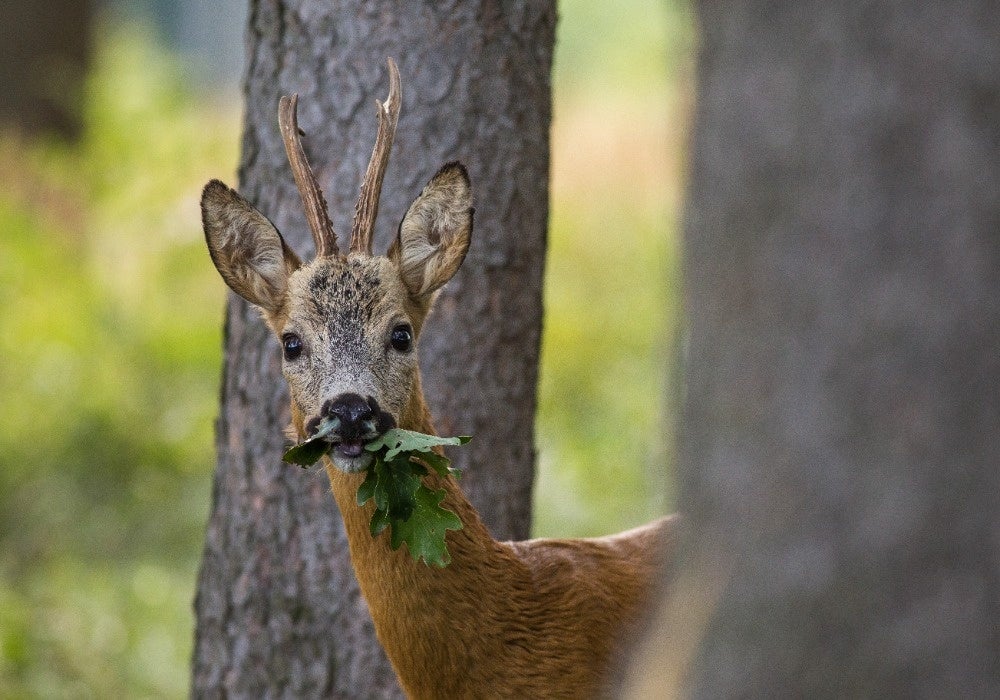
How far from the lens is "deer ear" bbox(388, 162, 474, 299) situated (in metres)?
3.79

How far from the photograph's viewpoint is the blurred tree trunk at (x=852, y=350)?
6.08ft

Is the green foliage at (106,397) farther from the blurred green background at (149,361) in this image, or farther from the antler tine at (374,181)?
the antler tine at (374,181)

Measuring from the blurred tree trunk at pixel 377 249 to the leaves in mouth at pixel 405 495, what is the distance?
1146 millimetres

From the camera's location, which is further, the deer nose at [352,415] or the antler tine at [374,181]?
the antler tine at [374,181]

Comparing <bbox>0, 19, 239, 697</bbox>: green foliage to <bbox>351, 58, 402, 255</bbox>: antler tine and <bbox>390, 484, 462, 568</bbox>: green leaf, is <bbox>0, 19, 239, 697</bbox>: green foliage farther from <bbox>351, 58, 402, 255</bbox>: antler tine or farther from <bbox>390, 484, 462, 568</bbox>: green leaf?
<bbox>390, 484, 462, 568</bbox>: green leaf

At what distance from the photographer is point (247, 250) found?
3959mm

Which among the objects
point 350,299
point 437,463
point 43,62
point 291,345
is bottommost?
point 437,463

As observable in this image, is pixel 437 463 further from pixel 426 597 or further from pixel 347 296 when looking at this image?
pixel 347 296

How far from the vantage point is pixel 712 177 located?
2078mm

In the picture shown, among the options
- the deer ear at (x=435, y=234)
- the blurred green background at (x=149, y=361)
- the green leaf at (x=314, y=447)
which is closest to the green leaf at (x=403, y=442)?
the green leaf at (x=314, y=447)

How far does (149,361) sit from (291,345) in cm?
560

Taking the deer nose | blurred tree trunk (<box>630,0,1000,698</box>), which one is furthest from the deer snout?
blurred tree trunk (<box>630,0,1000,698</box>)

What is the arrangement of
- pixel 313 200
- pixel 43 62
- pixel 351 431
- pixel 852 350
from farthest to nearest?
pixel 43 62 → pixel 313 200 → pixel 351 431 → pixel 852 350

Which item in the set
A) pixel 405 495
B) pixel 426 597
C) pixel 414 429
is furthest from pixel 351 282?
pixel 426 597
